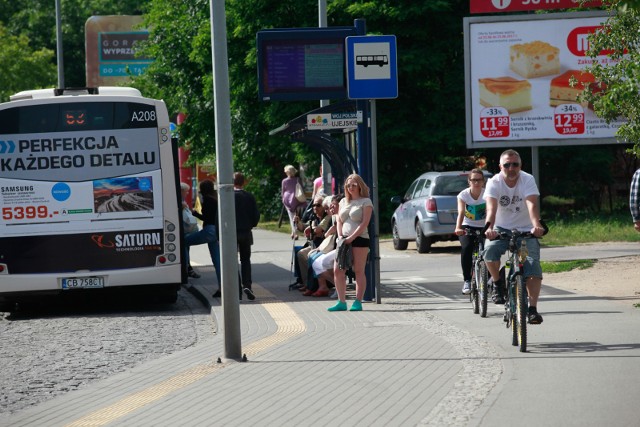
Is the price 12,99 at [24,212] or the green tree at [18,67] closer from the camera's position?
the price 12,99 at [24,212]

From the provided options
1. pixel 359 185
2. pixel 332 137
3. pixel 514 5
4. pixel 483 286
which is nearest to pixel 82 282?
pixel 332 137

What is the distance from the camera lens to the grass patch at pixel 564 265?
19328 millimetres

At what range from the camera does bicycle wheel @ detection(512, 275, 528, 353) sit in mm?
10398

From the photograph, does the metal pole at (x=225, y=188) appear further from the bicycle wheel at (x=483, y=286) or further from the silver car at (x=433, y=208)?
the silver car at (x=433, y=208)

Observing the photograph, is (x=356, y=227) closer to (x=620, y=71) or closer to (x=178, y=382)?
(x=620, y=71)

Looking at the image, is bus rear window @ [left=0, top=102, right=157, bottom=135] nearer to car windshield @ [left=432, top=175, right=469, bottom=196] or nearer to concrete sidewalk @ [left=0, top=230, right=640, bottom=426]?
concrete sidewalk @ [left=0, top=230, right=640, bottom=426]

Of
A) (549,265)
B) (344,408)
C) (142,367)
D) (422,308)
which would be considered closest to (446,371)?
(344,408)

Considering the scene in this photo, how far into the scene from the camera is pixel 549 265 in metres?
19.9

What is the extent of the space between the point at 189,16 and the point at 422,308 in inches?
1101

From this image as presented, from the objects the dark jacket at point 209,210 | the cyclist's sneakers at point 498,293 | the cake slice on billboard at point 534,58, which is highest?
the cake slice on billboard at point 534,58

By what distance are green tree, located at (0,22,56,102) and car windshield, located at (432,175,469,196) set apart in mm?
36261

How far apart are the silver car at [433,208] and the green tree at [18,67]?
3520 centimetres

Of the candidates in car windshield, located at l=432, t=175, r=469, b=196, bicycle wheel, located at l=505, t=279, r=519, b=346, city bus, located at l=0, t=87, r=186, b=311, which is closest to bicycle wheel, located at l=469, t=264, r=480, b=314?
bicycle wheel, located at l=505, t=279, r=519, b=346

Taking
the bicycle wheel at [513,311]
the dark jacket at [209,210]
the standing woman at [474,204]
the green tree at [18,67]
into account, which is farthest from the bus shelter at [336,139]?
the green tree at [18,67]
